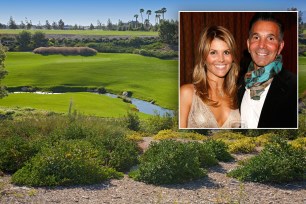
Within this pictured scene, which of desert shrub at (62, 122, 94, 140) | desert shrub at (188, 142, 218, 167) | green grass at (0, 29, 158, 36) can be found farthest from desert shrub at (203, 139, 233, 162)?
green grass at (0, 29, 158, 36)

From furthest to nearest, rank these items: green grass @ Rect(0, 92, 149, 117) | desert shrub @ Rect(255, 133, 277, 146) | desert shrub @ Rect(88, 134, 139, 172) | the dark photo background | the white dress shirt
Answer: green grass @ Rect(0, 92, 149, 117) < desert shrub @ Rect(255, 133, 277, 146) < the white dress shirt < the dark photo background < desert shrub @ Rect(88, 134, 139, 172)

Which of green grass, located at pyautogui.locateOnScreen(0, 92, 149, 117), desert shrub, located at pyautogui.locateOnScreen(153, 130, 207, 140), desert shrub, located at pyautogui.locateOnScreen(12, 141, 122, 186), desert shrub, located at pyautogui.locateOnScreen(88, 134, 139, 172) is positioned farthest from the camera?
green grass, located at pyautogui.locateOnScreen(0, 92, 149, 117)

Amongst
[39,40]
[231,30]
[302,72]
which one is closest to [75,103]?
[39,40]

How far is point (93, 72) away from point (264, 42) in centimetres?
558

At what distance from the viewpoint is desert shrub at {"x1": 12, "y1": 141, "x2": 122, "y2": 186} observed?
1158 centimetres

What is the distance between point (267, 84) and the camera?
621 inches

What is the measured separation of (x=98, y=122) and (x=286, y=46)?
19.9 ft

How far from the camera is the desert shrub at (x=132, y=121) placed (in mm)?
17434

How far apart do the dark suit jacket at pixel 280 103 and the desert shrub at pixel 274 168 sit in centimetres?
310

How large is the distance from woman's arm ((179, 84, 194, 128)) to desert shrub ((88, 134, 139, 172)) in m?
2.06

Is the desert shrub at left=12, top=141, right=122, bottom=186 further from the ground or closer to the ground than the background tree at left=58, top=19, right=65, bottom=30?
closer to the ground

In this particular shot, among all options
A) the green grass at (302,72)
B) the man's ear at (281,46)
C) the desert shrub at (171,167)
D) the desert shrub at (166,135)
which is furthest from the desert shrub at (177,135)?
the desert shrub at (171,167)

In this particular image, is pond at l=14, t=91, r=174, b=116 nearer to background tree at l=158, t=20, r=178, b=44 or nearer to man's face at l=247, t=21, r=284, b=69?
background tree at l=158, t=20, r=178, b=44

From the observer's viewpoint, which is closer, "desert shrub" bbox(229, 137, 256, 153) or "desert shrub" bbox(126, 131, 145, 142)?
"desert shrub" bbox(229, 137, 256, 153)
